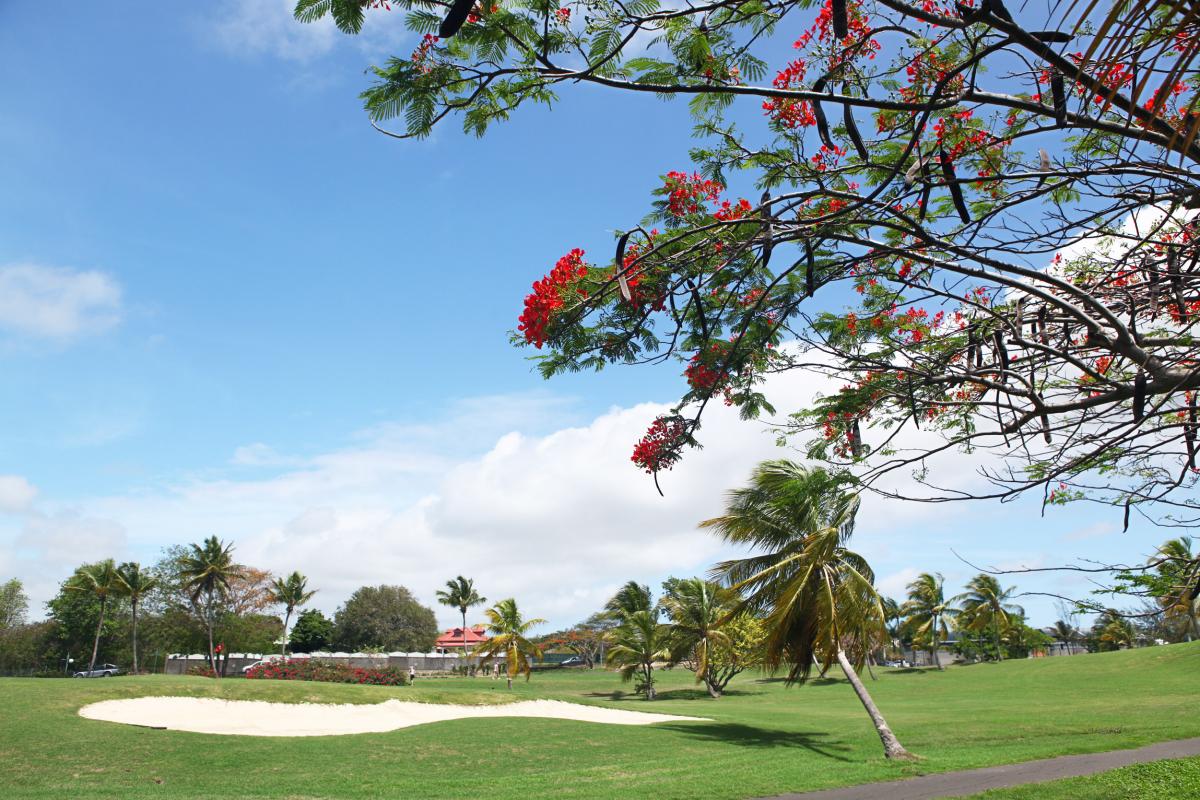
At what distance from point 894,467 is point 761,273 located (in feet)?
6.17

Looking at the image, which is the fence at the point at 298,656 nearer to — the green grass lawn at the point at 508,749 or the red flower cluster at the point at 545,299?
the green grass lawn at the point at 508,749

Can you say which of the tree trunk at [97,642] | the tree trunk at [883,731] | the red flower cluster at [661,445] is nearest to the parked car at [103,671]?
the tree trunk at [97,642]

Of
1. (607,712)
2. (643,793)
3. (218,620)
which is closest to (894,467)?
(643,793)

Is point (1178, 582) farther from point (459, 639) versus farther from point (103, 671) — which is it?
point (459, 639)

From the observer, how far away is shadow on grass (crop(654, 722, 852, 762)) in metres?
18.8

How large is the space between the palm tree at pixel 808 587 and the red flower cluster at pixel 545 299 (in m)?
9.74

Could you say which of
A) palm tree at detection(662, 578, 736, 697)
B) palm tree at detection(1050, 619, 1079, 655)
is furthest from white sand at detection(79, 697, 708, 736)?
palm tree at detection(1050, 619, 1079, 655)

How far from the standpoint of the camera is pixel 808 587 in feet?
55.0

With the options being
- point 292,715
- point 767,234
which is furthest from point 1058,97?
point 292,715

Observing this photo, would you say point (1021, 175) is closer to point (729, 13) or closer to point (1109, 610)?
point (729, 13)

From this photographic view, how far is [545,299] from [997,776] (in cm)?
1308

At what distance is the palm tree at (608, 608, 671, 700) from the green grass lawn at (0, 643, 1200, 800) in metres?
11.4

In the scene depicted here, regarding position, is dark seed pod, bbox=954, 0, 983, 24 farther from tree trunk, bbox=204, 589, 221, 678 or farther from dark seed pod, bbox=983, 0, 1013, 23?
tree trunk, bbox=204, 589, 221, 678

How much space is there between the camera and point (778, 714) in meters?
27.7
